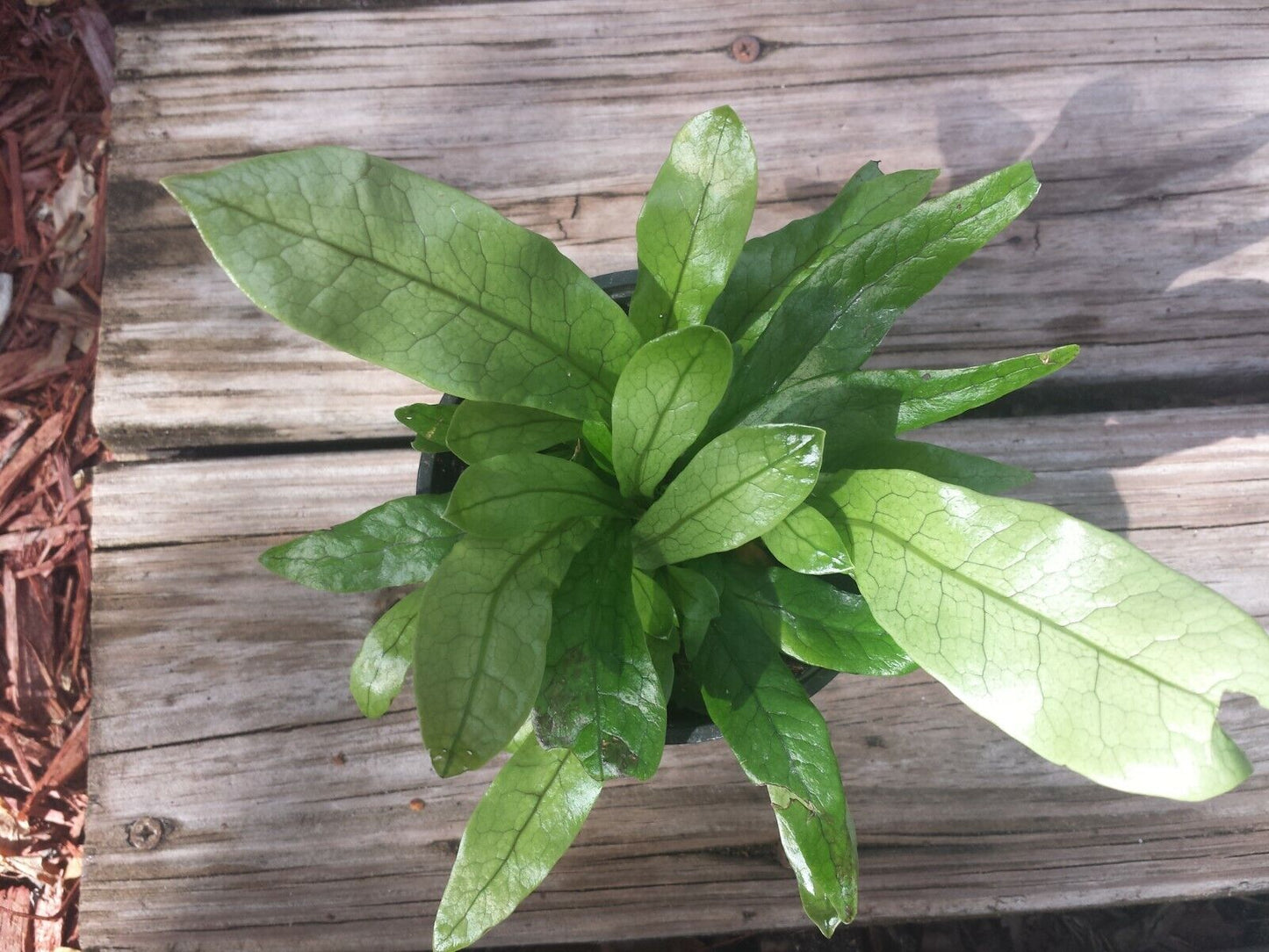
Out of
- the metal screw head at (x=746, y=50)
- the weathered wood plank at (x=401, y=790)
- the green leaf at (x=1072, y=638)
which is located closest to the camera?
the green leaf at (x=1072, y=638)

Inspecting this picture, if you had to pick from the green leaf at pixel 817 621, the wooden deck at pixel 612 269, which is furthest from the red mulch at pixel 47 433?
the green leaf at pixel 817 621

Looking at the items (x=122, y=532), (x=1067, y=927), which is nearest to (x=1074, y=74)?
(x=1067, y=927)

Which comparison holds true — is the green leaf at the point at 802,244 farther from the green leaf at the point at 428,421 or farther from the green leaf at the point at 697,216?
the green leaf at the point at 428,421

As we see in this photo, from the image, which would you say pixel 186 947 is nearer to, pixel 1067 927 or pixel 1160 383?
pixel 1067 927

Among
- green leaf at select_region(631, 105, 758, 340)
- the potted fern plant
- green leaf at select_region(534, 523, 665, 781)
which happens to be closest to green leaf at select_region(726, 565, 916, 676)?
the potted fern plant

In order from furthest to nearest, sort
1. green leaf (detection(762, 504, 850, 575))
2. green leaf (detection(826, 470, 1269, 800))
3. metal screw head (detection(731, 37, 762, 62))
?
metal screw head (detection(731, 37, 762, 62)) < green leaf (detection(762, 504, 850, 575)) < green leaf (detection(826, 470, 1269, 800))

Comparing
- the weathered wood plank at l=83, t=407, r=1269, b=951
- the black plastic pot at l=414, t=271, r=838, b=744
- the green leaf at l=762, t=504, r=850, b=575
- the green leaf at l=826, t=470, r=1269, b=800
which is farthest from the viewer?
the weathered wood plank at l=83, t=407, r=1269, b=951

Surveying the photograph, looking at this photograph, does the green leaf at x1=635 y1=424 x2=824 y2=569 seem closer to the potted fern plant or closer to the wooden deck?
the potted fern plant

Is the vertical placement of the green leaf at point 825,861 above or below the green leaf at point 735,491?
below
